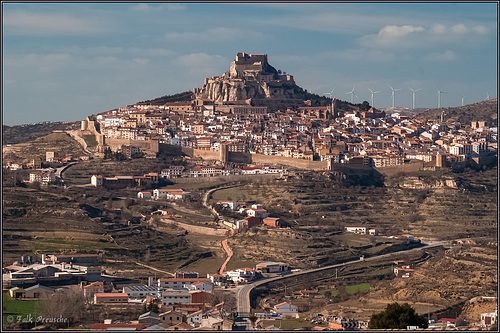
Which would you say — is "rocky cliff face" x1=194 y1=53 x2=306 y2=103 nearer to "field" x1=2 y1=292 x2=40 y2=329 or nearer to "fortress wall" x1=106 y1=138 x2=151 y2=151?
"fortress wall" x1=106 y1=138 x2=151 y2=151

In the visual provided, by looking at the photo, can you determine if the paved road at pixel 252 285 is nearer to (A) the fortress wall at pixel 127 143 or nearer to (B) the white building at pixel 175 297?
(B) the white building at pixel 175 297

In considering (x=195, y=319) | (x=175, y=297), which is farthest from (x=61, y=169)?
(x=195, y=319)

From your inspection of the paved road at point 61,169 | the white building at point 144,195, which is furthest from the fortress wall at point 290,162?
the paved road at point 61,169

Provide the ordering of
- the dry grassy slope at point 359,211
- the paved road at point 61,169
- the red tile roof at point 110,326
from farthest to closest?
the paved road at point 61,169, the dry grassy slope at point 359,211, the red tile roof at point 110,326

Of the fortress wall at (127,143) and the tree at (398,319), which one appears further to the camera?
the fortress wall at (127,143)

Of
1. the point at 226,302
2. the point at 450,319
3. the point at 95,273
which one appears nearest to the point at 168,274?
the point at 95,273

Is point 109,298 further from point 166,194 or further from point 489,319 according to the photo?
point 166,194

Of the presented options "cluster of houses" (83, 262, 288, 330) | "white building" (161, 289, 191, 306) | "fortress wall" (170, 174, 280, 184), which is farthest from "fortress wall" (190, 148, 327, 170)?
"white building" (161, 289, 191, 306)
